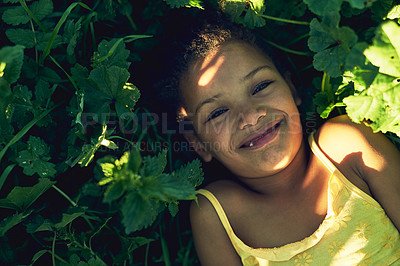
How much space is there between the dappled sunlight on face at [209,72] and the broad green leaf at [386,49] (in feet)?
2.13

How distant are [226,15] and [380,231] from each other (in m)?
1.15

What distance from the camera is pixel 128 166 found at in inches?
45.8

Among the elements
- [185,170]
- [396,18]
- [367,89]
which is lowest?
[185,170]

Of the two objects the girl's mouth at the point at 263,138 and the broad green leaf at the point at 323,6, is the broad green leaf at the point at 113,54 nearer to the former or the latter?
the girl's mouth at the point at 263,138

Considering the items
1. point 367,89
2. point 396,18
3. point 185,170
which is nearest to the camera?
point 367,89

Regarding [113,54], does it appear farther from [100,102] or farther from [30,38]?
[30,38]

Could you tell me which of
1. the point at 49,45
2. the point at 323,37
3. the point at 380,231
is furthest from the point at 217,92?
the point at 380,231

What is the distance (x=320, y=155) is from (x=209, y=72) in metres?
0.61

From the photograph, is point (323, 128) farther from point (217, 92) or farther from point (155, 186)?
point (155, 186)

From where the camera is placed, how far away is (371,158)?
1.65 metres

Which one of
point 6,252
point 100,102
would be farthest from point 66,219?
point 100,102

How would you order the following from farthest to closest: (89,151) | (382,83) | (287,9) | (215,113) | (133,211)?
1. (287,9)
2. (215,113)
3. (89,151)
4. (382,83)
5. (133,211)

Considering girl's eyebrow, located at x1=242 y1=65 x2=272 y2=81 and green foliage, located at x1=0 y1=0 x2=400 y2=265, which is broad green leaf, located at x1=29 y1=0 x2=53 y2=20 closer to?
green foliage, located at x1=0 y1=0 x2=400 y2=265

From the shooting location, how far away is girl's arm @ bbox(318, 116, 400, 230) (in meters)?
1.64
